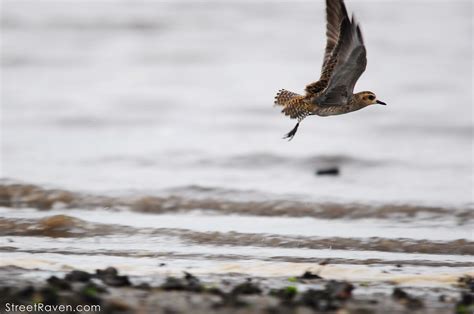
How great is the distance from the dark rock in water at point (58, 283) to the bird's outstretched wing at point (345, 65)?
8.96ft

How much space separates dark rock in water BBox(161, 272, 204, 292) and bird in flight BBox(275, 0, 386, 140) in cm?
222

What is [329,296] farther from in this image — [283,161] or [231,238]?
[283,161]

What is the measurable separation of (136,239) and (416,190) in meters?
3.86

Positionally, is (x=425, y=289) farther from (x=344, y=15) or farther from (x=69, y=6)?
(x=69, y=6)

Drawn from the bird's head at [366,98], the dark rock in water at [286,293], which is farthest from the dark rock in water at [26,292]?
the bird's head at [366,98]

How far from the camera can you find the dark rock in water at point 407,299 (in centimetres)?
566

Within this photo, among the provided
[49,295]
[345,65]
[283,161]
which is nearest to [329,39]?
[345,65]

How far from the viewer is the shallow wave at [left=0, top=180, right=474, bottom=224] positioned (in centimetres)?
939

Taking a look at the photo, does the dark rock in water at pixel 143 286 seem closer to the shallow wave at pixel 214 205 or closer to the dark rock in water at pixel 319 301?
the dark rock in water at pixel 319 301

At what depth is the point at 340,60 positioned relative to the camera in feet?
24.0

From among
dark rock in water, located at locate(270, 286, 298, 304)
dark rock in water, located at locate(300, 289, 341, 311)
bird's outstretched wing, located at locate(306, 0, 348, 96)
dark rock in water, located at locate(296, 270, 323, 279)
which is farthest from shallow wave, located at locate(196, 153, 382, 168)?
dark rock in water, located at locate(300, 289, 341, 311)

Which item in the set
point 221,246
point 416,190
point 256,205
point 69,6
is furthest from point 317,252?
point 69,6

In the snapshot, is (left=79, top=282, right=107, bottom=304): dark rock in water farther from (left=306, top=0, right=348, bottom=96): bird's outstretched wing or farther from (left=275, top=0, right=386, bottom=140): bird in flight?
(left=306, top=0, right=348, bottom=96): bird's outstretched wing

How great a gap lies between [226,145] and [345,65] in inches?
233
